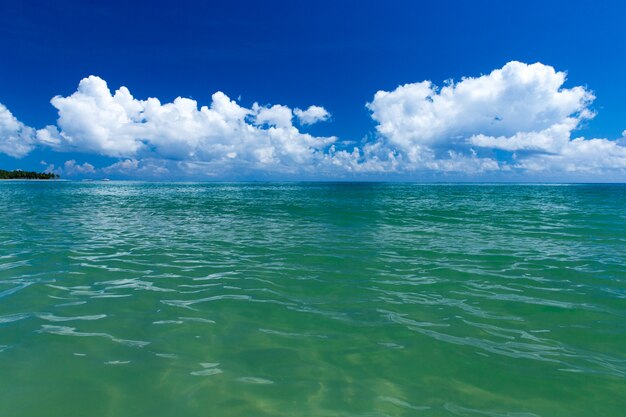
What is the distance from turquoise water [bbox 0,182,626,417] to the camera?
17.3 feet

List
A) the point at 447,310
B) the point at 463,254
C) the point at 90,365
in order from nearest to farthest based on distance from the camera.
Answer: the point at 90,365, the point at 447,310, the point at 463,254

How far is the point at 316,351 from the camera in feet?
22.0

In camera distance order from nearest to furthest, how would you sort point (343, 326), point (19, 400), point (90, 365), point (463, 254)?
point (19, 400) < point (90, 365) < point (343, 326) < point (463, 254)

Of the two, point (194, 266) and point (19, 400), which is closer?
point (19, 400)

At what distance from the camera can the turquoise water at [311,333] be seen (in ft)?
17.3

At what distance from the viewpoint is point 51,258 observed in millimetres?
14219

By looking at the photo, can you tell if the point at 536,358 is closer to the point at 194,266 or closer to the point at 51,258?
the point at 194,266

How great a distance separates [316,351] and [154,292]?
5685 mm

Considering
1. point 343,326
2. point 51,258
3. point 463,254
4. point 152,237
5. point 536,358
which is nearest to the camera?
point 536,358

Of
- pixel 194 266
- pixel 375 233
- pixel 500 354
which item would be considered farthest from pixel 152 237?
pixel 500 354

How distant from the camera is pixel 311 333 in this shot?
7.48 m

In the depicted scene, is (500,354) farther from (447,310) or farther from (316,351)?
(316,351)

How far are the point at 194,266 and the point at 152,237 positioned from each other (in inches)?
319

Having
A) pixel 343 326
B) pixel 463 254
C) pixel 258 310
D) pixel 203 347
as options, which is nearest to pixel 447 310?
pixel 343 326
